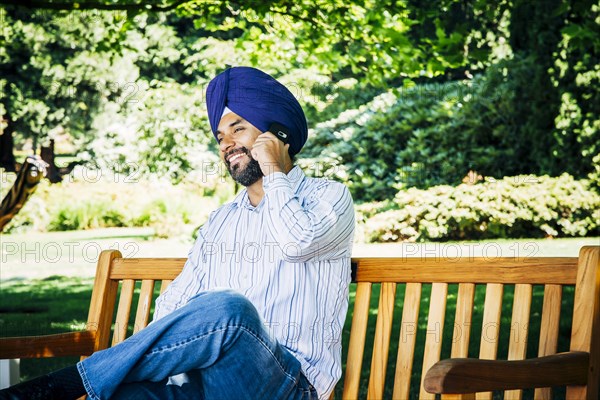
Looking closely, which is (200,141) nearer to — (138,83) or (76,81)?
A: (138,83)

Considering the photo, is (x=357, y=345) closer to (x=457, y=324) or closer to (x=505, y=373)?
(x=457, y=324)

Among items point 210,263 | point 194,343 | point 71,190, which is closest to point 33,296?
point 71,190

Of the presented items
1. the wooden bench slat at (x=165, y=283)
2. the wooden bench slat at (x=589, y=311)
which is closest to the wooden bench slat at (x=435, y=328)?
Result: the wooden bench slat at (x=589, y=311)

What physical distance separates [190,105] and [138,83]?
2.88 m

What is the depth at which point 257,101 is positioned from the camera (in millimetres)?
3086

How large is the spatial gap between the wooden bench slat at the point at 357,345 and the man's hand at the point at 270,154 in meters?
0.51

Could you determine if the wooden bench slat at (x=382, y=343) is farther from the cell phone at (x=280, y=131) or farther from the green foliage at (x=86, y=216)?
the green foliage at (x=86, y=216)

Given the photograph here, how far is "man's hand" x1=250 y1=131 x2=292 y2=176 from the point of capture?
292 centimetres

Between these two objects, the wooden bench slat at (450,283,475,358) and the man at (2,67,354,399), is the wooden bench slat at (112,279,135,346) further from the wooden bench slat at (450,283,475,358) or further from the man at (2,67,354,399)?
the wooden bench slat at (450,283,475,358)

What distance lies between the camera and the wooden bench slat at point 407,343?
2.72 meters

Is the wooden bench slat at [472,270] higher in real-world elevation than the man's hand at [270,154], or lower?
lower

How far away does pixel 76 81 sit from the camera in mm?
16031

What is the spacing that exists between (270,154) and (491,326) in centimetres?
98

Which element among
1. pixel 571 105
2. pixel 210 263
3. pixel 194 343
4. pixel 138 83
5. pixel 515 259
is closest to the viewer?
pixel 194 343
